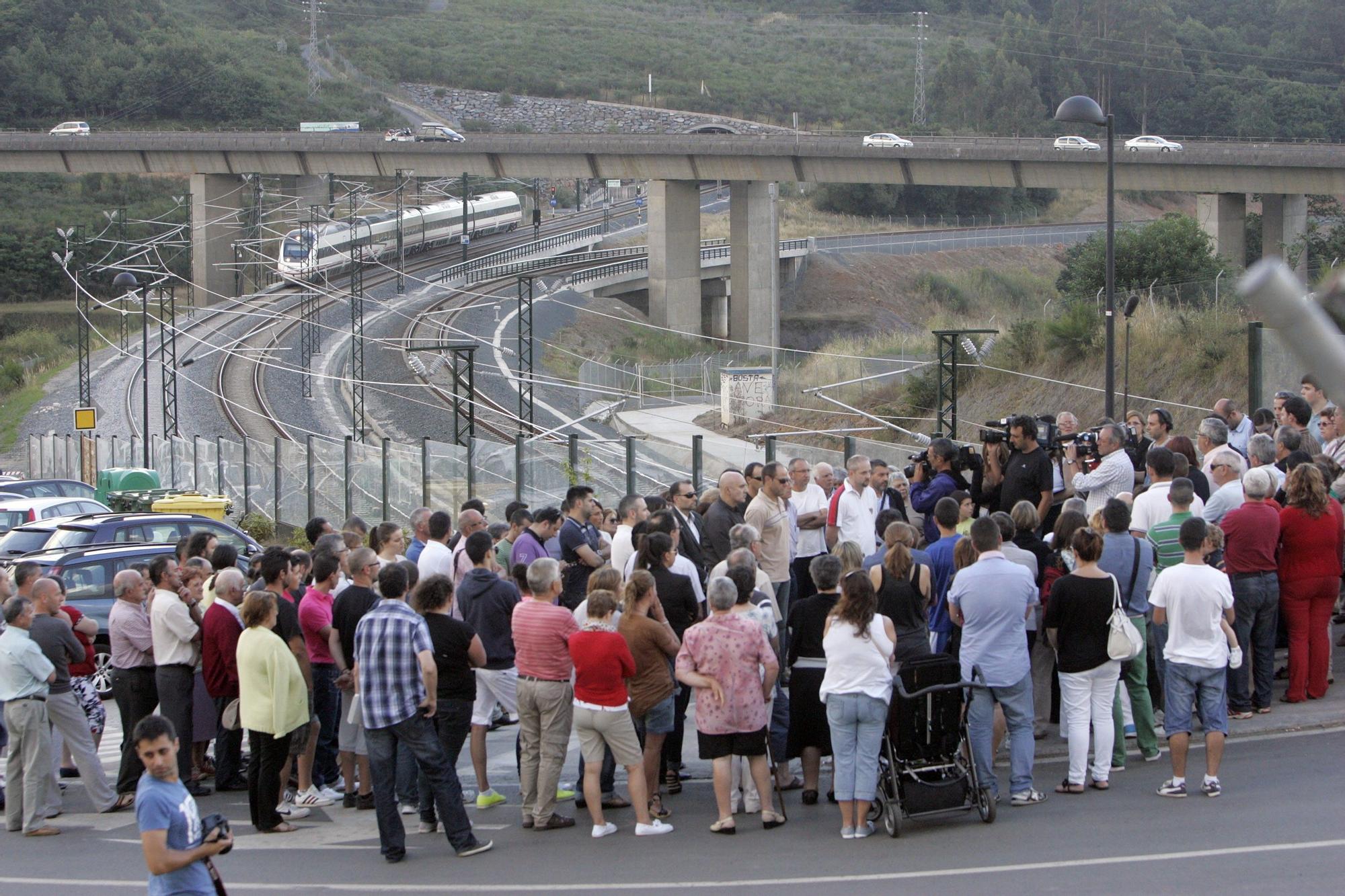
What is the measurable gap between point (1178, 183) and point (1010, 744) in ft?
216

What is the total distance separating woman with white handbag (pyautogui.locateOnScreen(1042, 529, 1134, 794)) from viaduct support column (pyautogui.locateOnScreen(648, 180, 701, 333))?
73.2 metres

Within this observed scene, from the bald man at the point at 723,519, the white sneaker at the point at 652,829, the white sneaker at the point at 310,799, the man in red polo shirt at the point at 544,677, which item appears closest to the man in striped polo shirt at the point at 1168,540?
the bald man at the point at 723,519

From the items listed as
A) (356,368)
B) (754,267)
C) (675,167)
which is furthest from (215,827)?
(754,267)

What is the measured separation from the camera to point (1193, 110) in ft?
445

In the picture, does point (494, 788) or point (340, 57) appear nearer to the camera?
Answer: point (494, 788)

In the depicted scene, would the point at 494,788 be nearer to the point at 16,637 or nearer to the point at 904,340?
the point at 16,637

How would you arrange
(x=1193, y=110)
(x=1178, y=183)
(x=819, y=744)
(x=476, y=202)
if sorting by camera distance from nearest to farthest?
1. (x=819, y=744)
2. (x=1178, y=183)
3. (x=476, y=202)
4. (x=1193, y=110)

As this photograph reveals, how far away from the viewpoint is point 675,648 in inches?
367

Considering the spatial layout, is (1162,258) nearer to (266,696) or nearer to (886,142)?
(886,142)

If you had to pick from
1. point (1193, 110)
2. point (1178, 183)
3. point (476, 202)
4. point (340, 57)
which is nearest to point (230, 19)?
point (340, 57)

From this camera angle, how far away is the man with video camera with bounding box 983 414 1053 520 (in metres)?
12.2

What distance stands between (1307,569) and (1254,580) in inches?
19.3

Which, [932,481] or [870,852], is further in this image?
[932,481]

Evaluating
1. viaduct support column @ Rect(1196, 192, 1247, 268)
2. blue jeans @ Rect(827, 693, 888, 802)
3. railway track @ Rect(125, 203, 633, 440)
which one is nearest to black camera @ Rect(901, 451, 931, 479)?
blue jeans @ Rect(827, 693, 888, 802)
